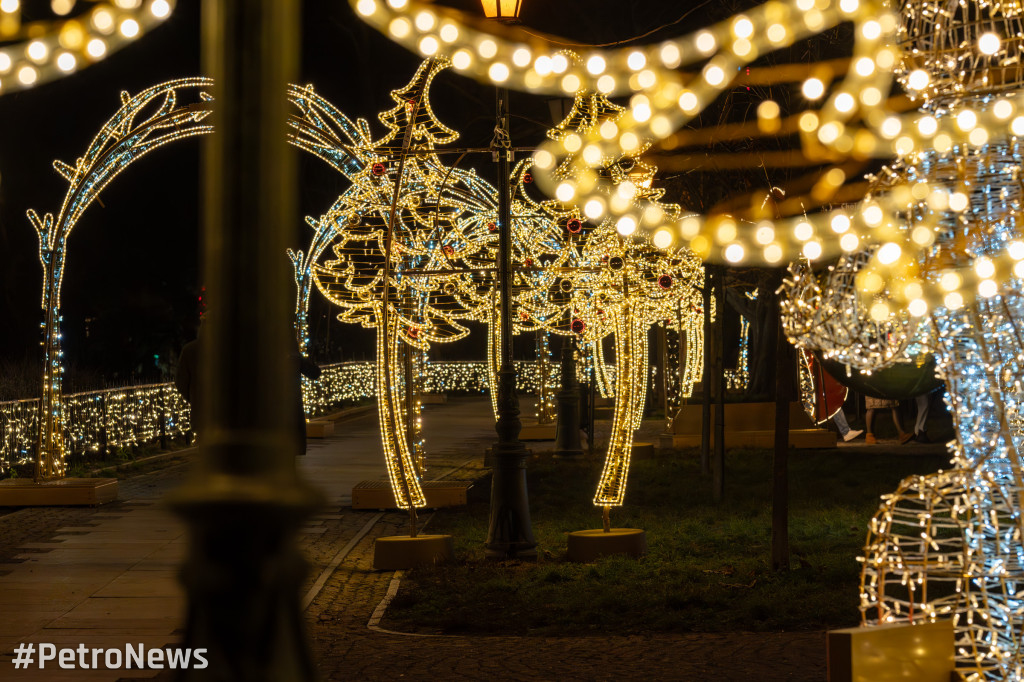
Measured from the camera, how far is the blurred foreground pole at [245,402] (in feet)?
7.15

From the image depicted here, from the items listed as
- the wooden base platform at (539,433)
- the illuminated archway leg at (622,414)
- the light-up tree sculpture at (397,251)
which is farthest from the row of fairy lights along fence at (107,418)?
the illuminated archway leg at (622,414)

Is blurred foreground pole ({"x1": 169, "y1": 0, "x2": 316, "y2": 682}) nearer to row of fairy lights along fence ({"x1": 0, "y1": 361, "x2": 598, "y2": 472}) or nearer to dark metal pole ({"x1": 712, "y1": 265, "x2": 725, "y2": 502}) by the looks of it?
dark metal pole ({"x1": 712, "y1": 265, "x2": 725, "y2": 502})

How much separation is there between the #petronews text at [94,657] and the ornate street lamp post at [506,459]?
3530 millimetres

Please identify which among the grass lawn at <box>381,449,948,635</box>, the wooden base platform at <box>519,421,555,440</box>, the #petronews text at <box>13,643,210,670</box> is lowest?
the #petronews text at <box>13,643,210,670</box>

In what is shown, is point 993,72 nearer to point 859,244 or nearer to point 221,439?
point 859,244

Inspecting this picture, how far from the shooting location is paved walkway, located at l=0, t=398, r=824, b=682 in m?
6.46

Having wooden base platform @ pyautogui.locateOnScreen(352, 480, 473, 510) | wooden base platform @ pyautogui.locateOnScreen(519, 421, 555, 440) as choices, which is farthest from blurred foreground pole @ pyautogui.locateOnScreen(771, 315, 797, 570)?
wooden base platform @ pyautogui.locateOnScreen(519, 421, 555, 440)

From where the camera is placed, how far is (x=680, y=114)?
14.6 ft

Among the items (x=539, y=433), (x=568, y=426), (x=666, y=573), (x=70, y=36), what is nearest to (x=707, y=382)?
(x=568, y=426)

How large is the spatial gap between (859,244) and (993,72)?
86 centimetres

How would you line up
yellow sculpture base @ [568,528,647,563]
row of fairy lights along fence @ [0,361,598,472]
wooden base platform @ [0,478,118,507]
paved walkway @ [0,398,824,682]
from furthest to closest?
row of fairy lights along fence @ [0,361,598,472], wooden base platform @ [0,478,118,507], yellow sculpture base @ [568,528,647,563], paved walkway @ [0,398,824,682]

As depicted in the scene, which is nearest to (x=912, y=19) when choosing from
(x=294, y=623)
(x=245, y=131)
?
(x=245, y=131)

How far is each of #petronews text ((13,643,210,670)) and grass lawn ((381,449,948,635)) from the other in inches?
63.9

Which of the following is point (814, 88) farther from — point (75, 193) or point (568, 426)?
point (568, 426)
